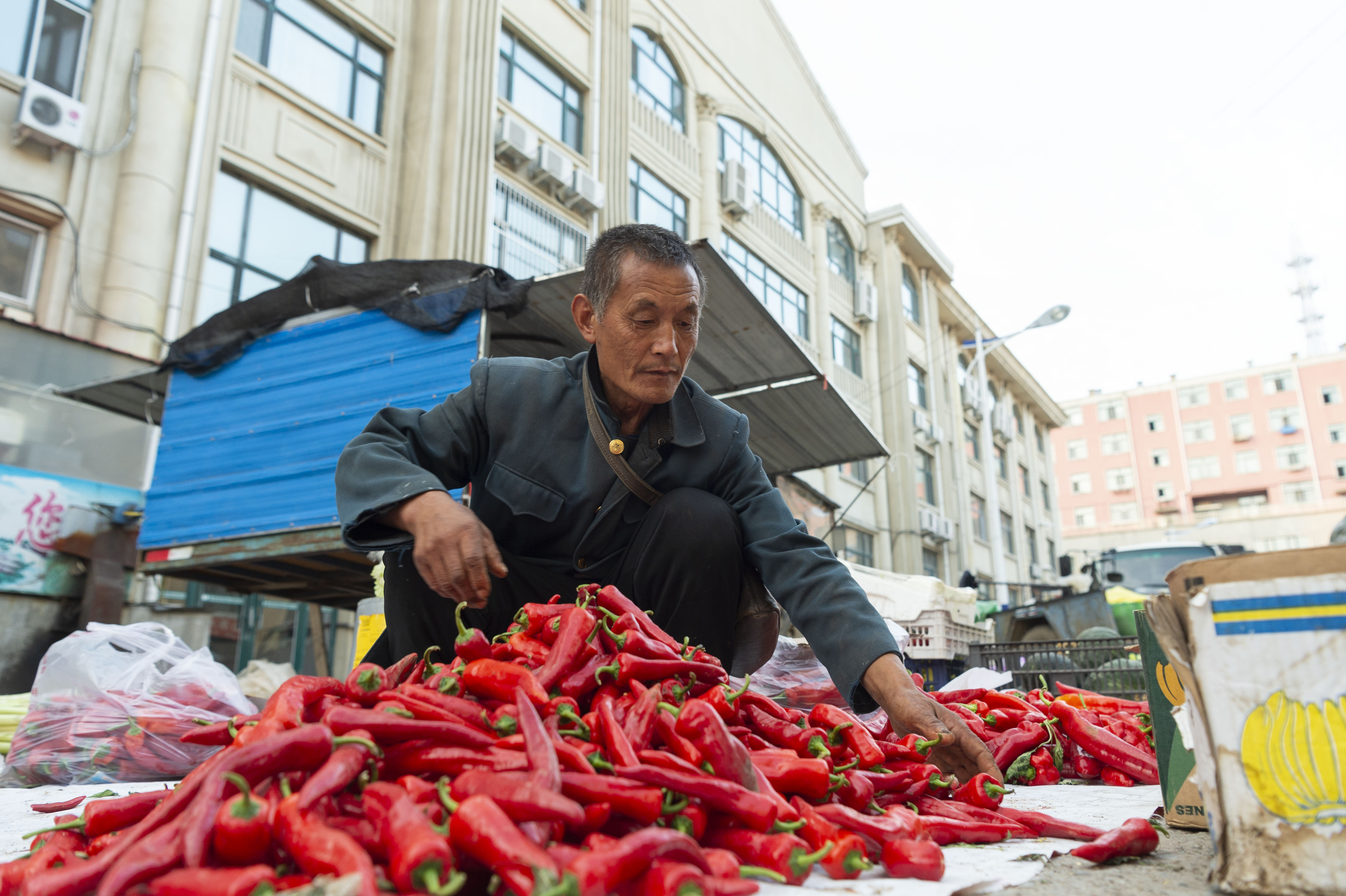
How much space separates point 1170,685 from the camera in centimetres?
204

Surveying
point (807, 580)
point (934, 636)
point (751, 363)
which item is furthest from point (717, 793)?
point (751, 363)

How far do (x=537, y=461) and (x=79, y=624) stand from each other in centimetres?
694

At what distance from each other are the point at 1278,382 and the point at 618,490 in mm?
72889

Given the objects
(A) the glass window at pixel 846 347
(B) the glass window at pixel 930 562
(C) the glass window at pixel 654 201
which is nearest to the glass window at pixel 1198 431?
(B) the glass window at pixel 930 562

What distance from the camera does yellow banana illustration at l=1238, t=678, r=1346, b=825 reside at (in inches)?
52.0

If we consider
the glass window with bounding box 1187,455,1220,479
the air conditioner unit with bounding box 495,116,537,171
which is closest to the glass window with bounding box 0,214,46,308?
the air conditioner unit with bounding box 495,116,537,171

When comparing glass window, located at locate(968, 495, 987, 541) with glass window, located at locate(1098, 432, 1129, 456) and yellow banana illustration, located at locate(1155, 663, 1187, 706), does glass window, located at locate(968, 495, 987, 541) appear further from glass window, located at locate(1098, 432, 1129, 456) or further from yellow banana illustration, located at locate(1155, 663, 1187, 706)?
glass window, located at locate(1098, 432, 1129, 456)

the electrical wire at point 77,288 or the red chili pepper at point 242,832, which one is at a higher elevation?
the electrical wire at point 77,288

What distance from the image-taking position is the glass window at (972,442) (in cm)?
2883

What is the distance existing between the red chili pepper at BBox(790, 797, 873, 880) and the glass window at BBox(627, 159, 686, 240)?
574 inches

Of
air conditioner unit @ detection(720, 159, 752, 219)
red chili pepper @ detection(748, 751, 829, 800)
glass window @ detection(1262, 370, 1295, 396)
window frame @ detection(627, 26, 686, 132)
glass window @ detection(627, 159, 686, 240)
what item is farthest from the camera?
glass window @ detection(1262, 370, 1295, 396)

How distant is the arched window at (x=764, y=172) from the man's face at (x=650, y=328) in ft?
56.0

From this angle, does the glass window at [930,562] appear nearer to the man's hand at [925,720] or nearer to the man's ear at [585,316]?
the man's ear at [585,316]

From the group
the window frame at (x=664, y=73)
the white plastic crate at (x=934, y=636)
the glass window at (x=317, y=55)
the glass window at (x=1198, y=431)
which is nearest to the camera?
the white plastic crate at (x=934, y=636)
